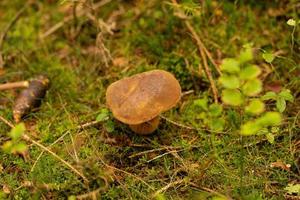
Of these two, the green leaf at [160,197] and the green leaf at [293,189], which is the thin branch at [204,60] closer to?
the green leaf at [293,189]

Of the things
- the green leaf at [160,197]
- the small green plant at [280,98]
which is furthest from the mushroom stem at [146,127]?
the small green plant at [280,98]

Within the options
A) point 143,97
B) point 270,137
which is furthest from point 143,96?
point 270,137

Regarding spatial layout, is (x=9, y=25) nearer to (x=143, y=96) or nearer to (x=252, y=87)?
(x=143, y=96)

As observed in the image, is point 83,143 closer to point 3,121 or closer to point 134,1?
point 3,121

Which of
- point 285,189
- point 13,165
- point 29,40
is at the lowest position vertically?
point 285,189

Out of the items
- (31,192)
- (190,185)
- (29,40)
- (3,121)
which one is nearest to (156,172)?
(190,185)
